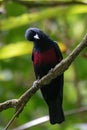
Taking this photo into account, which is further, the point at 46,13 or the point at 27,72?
the point at 27,72

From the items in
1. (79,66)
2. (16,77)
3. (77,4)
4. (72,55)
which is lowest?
(16,77)

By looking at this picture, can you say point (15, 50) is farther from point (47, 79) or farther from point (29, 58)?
point (47, 79)

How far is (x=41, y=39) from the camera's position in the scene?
3.23m

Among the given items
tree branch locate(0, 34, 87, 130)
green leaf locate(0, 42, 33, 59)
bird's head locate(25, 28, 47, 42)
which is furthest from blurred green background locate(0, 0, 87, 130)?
tree branch locate(0, 34, 87, 130)

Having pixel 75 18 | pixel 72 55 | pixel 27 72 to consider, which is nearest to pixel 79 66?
pixel 27 72

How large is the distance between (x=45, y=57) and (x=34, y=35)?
0.56 feet

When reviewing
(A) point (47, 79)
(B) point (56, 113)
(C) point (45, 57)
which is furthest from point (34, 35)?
(A) point (47, 79)

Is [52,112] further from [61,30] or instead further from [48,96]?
[61,30]

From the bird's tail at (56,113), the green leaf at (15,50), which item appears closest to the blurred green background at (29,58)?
the green leaf at (15,50)

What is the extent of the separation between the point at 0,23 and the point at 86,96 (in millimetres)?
1473

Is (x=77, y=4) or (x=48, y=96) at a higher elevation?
(x=77, y=4)

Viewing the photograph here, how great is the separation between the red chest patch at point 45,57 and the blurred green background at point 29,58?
612 millimetres

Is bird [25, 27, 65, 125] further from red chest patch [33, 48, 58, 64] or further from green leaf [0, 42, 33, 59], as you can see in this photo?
green leaf [0, 42, 33, 59]

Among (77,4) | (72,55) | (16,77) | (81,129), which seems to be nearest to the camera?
(72,55)
